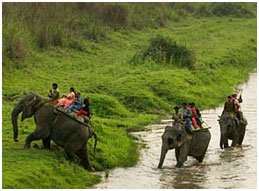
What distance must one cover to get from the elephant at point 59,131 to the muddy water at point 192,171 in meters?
0.91

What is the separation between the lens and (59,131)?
1446cm

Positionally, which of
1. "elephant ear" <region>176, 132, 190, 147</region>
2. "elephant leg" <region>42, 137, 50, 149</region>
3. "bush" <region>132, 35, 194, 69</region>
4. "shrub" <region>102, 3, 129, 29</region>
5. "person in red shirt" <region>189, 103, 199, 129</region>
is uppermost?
"shrub" <region>102, 3, 129, 29</region>

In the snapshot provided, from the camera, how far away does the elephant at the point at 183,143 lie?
15133 mm

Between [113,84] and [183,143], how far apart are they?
8.32m

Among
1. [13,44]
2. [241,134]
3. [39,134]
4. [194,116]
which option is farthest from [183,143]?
[13,44]

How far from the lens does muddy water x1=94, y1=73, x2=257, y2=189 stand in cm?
1391

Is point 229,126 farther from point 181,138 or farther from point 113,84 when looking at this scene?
point 113,84

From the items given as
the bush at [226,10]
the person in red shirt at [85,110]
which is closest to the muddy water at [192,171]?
the person in red shirt at [85,110]

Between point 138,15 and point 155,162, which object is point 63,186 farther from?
point 138,15

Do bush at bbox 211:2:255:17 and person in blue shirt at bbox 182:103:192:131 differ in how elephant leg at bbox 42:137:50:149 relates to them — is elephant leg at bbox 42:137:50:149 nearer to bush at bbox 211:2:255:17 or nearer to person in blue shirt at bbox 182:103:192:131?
person in blue shirt at bbox 182:103:192:131

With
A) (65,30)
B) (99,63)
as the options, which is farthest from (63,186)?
(65,30)

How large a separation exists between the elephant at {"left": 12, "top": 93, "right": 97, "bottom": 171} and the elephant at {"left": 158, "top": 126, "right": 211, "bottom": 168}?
172 centimetres

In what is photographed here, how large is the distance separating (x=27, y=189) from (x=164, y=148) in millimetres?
3898

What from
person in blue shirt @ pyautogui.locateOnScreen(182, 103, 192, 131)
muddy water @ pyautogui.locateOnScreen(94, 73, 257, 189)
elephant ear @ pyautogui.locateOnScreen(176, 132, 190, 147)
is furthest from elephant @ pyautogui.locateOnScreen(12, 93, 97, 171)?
person in blue shirt @ pyautogui.locateOnScreen(182, 103, 192, 131)
